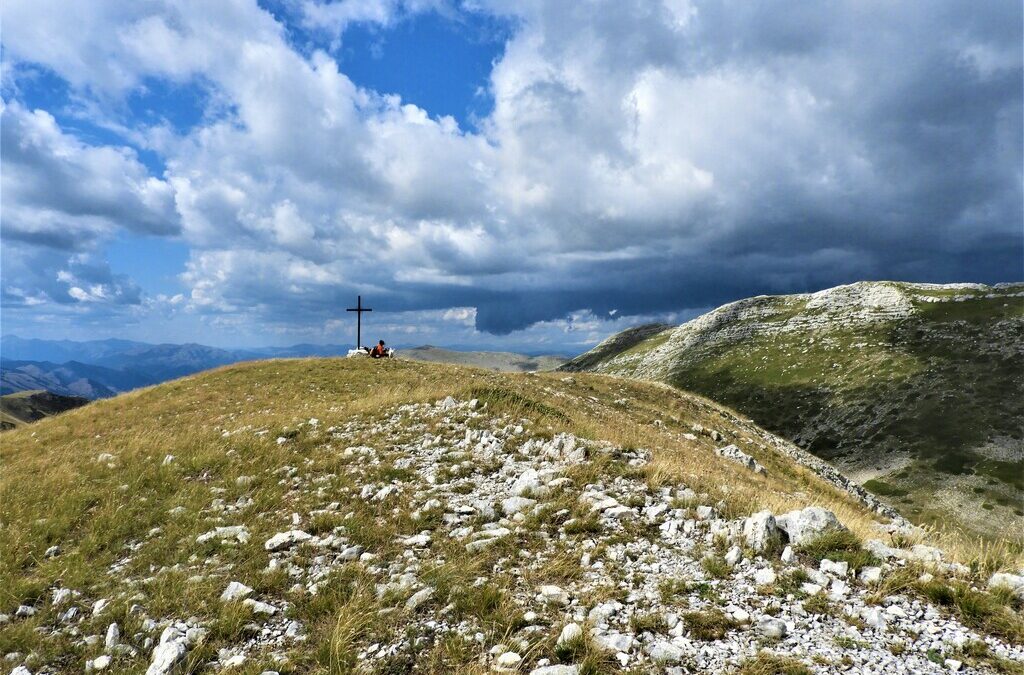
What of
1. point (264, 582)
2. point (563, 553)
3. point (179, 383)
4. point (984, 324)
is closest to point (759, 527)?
point (563, 553)

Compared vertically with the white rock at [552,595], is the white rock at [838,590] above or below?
above

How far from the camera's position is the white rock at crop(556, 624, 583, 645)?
6213 mm

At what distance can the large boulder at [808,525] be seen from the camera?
324 inches

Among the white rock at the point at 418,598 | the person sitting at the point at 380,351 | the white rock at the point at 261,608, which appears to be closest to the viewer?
the white rock at the point at 418,598

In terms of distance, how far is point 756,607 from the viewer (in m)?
6.85

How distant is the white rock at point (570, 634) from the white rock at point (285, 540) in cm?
594

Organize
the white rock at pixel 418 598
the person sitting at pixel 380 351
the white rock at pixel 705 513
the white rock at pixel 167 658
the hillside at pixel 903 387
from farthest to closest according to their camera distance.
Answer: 1. the hillside at pixel 903 387
2. the person sitting at pixel 380 351
3. the white rock at pixel 705 513
4. the white rock at pixel 418 598
5. the white rock at pixel 167 658

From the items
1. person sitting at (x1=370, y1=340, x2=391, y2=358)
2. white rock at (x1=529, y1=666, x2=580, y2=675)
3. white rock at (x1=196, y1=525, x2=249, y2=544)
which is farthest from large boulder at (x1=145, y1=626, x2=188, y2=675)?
person sitting at (x1=370, y1=340, x2=391, y2=358)

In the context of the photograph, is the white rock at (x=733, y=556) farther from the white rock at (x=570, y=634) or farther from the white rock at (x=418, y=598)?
the white rock at (x=418, y=598)

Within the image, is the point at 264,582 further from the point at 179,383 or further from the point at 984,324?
the point at 984,324

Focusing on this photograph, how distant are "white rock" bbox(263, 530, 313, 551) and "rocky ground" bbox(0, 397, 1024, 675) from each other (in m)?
0.04

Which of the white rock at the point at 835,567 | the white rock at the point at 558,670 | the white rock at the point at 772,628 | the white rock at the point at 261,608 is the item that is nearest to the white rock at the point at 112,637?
the white rock at the point at 261,608

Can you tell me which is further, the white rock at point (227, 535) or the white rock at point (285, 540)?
the white rock at point (227, 535)

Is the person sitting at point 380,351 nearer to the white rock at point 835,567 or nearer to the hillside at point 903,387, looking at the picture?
the white rock at point 835,567
